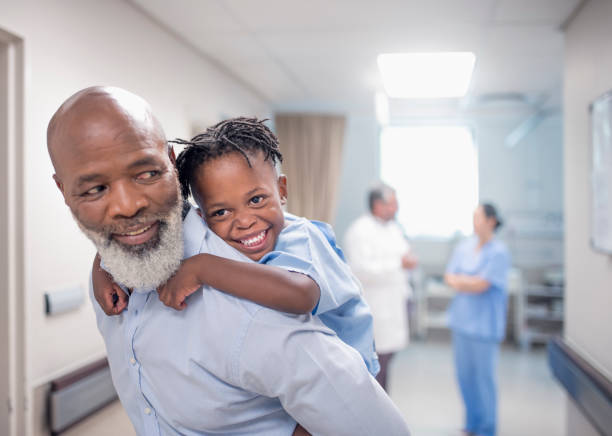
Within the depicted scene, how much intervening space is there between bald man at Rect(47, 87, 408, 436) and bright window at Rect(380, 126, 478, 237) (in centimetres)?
509

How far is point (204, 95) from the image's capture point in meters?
3.23

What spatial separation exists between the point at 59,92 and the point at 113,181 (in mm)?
1326

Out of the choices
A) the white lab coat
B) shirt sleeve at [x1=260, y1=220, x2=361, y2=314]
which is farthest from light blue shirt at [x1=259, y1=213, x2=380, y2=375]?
the white lab coat

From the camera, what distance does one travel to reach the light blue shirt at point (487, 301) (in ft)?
9.98

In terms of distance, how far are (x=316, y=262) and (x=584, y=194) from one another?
6.57ft

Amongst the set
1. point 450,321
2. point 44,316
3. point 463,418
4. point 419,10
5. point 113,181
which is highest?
point 419,10

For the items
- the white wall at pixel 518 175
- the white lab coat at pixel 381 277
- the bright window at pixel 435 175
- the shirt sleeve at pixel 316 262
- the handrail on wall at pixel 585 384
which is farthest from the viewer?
the bright window at pixel 435 175

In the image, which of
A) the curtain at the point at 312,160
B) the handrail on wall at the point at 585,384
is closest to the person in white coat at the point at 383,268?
the handrail on wall at the point at 585,384

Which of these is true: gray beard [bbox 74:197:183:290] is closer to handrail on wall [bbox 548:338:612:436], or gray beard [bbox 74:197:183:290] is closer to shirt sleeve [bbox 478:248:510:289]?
handrail on wall [bbox 548:338:612:436]

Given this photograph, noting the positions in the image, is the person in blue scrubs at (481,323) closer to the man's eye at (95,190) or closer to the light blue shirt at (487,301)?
the light blue shirt at (487,301)

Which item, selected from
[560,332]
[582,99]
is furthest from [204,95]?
[560,332]

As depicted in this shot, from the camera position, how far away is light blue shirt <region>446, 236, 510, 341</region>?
3041 mm

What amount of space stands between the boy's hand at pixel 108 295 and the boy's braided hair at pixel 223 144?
0.72 feet

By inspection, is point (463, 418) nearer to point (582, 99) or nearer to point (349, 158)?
point (582, 99)
